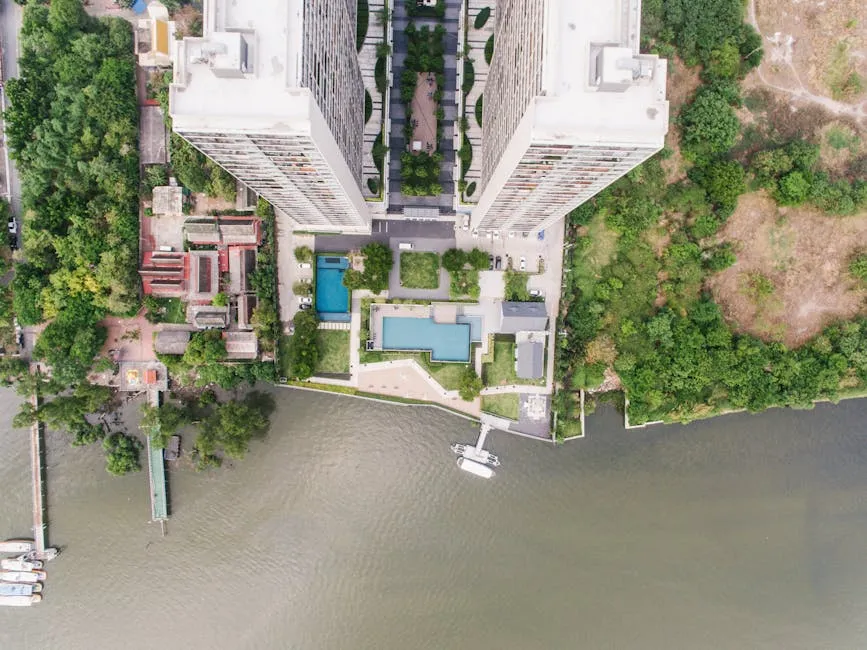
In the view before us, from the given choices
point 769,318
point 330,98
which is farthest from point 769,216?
point 330,98

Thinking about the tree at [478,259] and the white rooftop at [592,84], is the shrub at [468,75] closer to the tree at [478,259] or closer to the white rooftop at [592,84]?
the tree at [478,259]

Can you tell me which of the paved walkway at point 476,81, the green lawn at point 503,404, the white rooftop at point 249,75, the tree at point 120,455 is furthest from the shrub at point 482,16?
the tree at point 120,455

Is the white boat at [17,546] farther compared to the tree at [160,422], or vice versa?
the white boat at [17,546]

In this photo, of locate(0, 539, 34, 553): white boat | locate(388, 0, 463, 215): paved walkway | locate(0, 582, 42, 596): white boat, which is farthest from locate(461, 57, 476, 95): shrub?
locate(0, 582, 42, 596): white boat

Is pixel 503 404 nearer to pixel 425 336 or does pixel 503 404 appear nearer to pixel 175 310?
pixel 425 336

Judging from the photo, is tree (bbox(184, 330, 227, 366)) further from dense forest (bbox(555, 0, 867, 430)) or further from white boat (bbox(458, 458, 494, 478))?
dense forest (bbox(555, 0, 867, 430))

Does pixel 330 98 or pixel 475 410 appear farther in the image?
pixel 475 410

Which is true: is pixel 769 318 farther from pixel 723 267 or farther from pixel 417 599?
pixel 417 599
